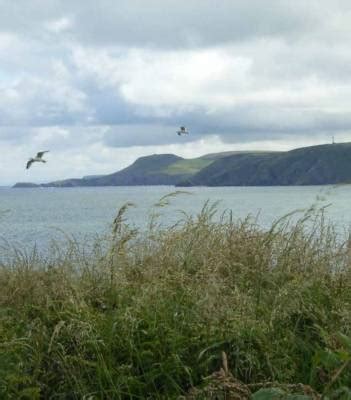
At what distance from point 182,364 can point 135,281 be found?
200 cm

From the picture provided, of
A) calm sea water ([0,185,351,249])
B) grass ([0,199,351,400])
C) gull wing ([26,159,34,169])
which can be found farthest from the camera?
calm sea water ([0,185,351,249])

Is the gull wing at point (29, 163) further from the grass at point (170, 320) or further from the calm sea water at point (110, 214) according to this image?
the grass at point (170, 320)

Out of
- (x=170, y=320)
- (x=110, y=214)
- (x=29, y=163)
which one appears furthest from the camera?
(x=110, y=214)

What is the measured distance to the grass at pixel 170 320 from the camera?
533 centimetres

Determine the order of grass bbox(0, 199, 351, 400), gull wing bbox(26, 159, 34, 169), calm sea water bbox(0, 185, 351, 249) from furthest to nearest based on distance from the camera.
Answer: calm sea water bbox(0, 185, 351, 249) → gull wing bbox(26, 159, 34, 169) → grass bbox(0, 199, 351, 400)

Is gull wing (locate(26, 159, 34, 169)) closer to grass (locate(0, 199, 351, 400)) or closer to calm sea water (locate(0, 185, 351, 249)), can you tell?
calm sea water (locate(0, 185, 351, 249))

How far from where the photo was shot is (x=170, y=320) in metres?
5.85

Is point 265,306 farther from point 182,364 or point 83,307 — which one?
point 83,307

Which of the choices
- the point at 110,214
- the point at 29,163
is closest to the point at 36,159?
the point at 29,163

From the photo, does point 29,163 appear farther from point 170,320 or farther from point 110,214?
point 110,214

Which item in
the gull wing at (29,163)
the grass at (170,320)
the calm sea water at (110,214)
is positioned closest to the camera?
the grass at (170,320)

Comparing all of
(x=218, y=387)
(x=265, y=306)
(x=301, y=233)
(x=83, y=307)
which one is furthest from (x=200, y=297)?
(x=301, y=233)

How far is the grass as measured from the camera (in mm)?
5328

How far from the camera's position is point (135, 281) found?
286 inches
